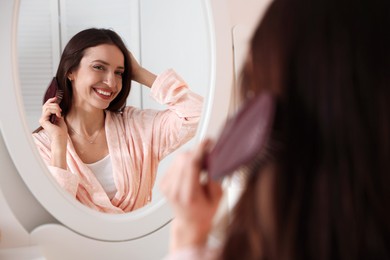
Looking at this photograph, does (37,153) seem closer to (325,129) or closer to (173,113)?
(173,113)

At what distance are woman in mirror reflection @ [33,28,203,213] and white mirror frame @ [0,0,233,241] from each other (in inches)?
0.7

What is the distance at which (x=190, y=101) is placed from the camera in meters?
0.86

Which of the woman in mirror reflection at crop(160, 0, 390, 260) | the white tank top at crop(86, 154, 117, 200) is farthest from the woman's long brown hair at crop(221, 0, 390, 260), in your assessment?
the white tank top at crop(86, 154, 117, 200)

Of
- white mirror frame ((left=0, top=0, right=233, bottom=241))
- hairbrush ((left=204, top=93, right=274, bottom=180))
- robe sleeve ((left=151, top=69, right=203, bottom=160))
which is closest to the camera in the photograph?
hairbrush ((left=204, top=93, right=274, bottom=180))

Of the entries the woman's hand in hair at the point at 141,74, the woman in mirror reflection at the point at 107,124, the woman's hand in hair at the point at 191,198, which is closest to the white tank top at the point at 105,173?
the woman in mirror reflection at the point at 107,124

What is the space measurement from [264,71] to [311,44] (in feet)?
0.13

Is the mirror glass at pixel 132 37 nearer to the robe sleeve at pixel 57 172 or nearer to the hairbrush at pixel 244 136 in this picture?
the robe sleeve at pixel 57 172

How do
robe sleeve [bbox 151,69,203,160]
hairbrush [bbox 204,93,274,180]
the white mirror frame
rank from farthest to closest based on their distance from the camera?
robe sleeve [bbox 151,69,203,160]
the white mirror frame
hairbrush [bbox 204,93,274,180]

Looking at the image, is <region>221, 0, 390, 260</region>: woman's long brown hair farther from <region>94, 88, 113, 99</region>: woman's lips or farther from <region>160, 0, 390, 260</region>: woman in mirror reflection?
<region>94, 88, 113, 99</region>: woman's lips

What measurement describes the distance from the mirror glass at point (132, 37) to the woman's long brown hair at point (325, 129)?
445 mm

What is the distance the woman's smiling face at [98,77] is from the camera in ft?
2.59

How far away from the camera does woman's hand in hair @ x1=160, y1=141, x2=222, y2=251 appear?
16.5 inches

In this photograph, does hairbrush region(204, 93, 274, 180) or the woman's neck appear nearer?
hairbrush region(204, 93, 274, 180)

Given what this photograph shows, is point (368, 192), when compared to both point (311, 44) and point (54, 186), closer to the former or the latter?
point (311, 44)
